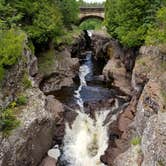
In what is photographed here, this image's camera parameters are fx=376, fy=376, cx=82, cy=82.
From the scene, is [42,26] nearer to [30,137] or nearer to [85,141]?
[85,141]

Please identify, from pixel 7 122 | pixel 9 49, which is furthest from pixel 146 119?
pixel 9 49

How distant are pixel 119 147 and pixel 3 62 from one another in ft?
41.8

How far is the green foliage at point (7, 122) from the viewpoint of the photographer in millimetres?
27731

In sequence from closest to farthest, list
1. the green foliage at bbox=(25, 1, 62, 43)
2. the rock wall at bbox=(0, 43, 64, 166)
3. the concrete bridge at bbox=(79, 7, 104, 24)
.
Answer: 1. the rock wall at bbox=(0, 43, 64, 166)
2. the green foliage at bbox=(25, 1, 62, 43)
3. the concrete bridge at bbox=(79, 7, 104, 24)

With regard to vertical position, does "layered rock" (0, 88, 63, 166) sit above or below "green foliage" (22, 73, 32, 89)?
below

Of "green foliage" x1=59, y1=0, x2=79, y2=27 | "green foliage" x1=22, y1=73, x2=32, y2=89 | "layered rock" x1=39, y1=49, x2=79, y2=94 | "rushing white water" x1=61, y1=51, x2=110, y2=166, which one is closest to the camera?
"rushing white water" x1=61, y1=51, x2=110, y2=166

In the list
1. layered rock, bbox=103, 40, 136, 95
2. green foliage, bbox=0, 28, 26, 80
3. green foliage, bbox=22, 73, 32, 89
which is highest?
green foliage, bbox=0, 28, 26, 80

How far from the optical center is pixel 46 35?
48969 millimetres

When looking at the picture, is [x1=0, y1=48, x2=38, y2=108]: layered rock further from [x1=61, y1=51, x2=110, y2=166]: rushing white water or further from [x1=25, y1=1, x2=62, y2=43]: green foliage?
[x1=25, y1=1, x2=62, y2=43]: green foliage

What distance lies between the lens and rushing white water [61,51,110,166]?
33500 mm

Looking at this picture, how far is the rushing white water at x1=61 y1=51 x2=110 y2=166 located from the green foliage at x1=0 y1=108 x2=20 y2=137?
696cm

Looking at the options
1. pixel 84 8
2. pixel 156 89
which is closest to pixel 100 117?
pixel 156 89

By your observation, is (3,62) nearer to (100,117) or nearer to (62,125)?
(62,125)

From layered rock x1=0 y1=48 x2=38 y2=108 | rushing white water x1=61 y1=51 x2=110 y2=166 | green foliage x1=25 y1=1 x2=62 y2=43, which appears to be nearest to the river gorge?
rushing white water x1=61 y1=51 x2=110 y2=166
